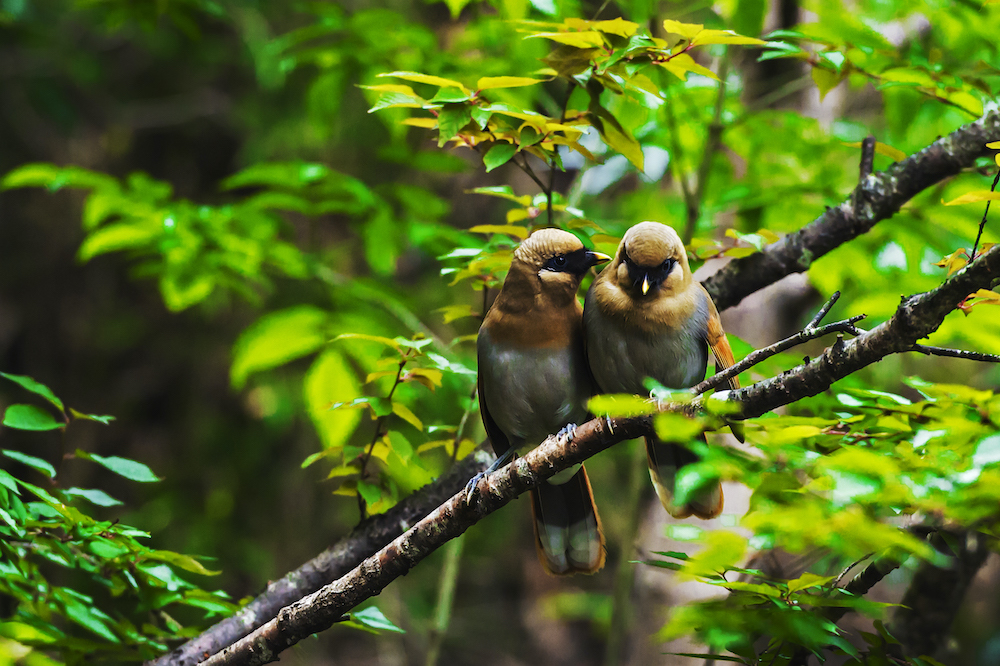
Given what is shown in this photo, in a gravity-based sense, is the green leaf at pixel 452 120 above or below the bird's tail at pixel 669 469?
above

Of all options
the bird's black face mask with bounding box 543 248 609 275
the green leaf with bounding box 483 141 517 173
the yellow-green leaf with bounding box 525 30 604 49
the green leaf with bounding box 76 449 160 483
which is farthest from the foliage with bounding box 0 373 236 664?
the yellow-green leaf with bounding box 525 30 604 49

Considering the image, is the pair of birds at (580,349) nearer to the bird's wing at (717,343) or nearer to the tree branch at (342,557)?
the bird's wing at (717,343)

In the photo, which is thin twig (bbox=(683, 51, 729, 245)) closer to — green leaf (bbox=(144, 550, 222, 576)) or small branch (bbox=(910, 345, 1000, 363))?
small branch (bbox=(910, 345, 1000, 363))

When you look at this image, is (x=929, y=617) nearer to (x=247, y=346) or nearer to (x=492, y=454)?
(x=492, y=454)

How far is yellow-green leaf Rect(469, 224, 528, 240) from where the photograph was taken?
1.88m

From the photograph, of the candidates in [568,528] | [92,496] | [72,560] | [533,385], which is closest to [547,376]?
[533,385]

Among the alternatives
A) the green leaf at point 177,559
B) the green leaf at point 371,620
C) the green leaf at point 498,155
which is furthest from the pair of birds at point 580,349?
the green leaf at point 177,559

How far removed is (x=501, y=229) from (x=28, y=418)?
1225mm

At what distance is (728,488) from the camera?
3264mm

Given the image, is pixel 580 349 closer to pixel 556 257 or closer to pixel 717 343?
pixel 556 257

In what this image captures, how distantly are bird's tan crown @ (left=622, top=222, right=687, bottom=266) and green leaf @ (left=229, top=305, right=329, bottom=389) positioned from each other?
4.15 feet

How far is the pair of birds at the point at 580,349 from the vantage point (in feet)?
5.98

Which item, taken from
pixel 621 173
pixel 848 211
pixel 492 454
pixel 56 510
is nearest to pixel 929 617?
pixel 848 211

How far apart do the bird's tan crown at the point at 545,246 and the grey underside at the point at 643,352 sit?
0.51ft
